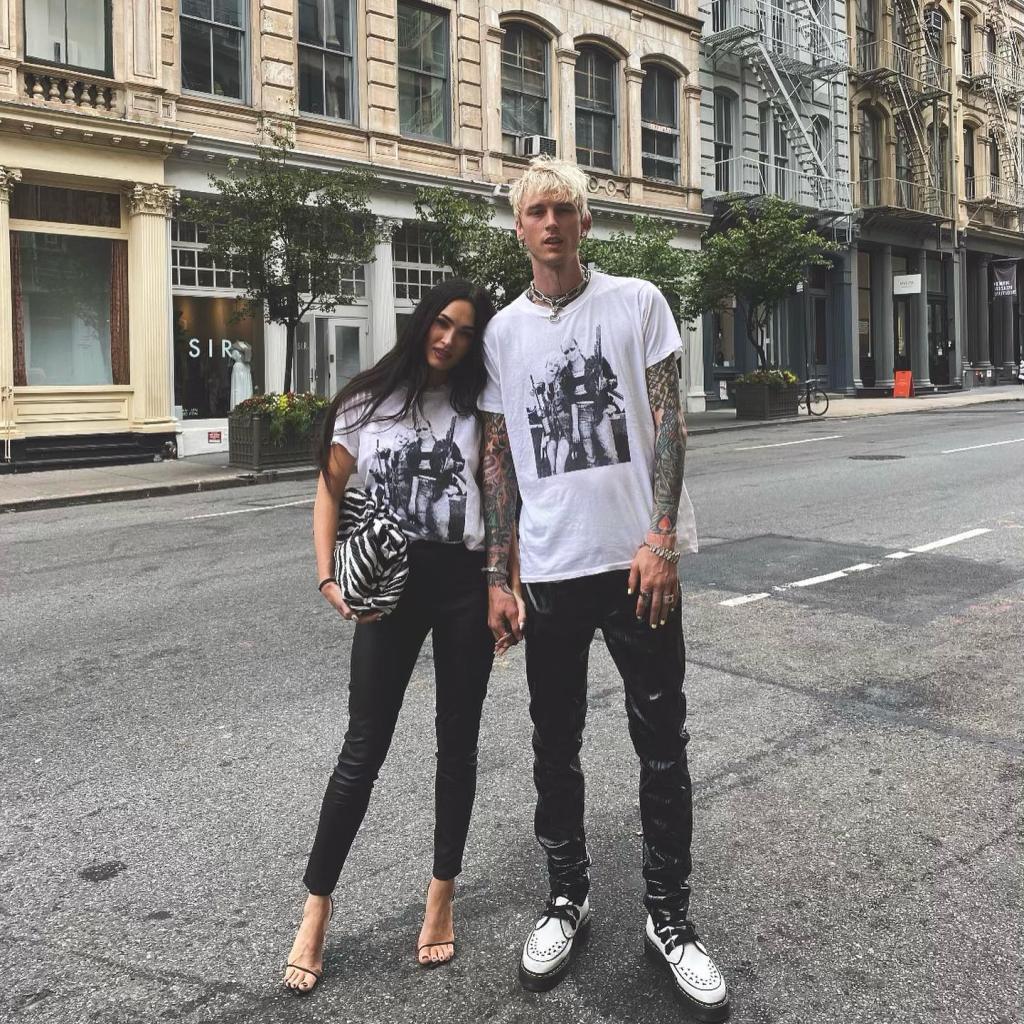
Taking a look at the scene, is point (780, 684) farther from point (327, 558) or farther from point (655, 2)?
point (655, 2)

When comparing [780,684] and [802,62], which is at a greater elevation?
[802,62]

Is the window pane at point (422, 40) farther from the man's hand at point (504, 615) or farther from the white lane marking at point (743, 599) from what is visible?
the man's hand at point (504, 615)

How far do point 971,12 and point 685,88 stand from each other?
1910cm

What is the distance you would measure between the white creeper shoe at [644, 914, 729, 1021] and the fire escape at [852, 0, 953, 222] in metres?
35.9

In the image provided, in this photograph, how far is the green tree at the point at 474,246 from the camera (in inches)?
733

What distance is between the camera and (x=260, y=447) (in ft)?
53.2

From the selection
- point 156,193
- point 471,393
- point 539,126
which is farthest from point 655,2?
point 471,393

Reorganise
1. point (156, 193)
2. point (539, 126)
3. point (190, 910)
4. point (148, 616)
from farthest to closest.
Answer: point (539, 126) < point (156, 193) < point (148, 616) < point (190, 910)

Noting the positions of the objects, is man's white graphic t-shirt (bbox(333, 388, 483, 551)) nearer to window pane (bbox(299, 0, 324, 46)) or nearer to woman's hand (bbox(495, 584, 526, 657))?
woman's hand (bbox(495, 584, 526, 657))

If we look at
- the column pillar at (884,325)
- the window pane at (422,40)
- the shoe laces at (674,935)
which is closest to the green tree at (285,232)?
the window pane at (422,40)

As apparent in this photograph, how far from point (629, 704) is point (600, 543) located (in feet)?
1.48

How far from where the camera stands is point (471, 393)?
9.57 ft

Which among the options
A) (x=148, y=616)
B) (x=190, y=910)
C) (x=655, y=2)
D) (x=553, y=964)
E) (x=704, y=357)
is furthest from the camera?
(x=704, y=357)

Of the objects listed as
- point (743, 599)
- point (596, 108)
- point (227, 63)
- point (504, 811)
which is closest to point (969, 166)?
point (596, 108)
